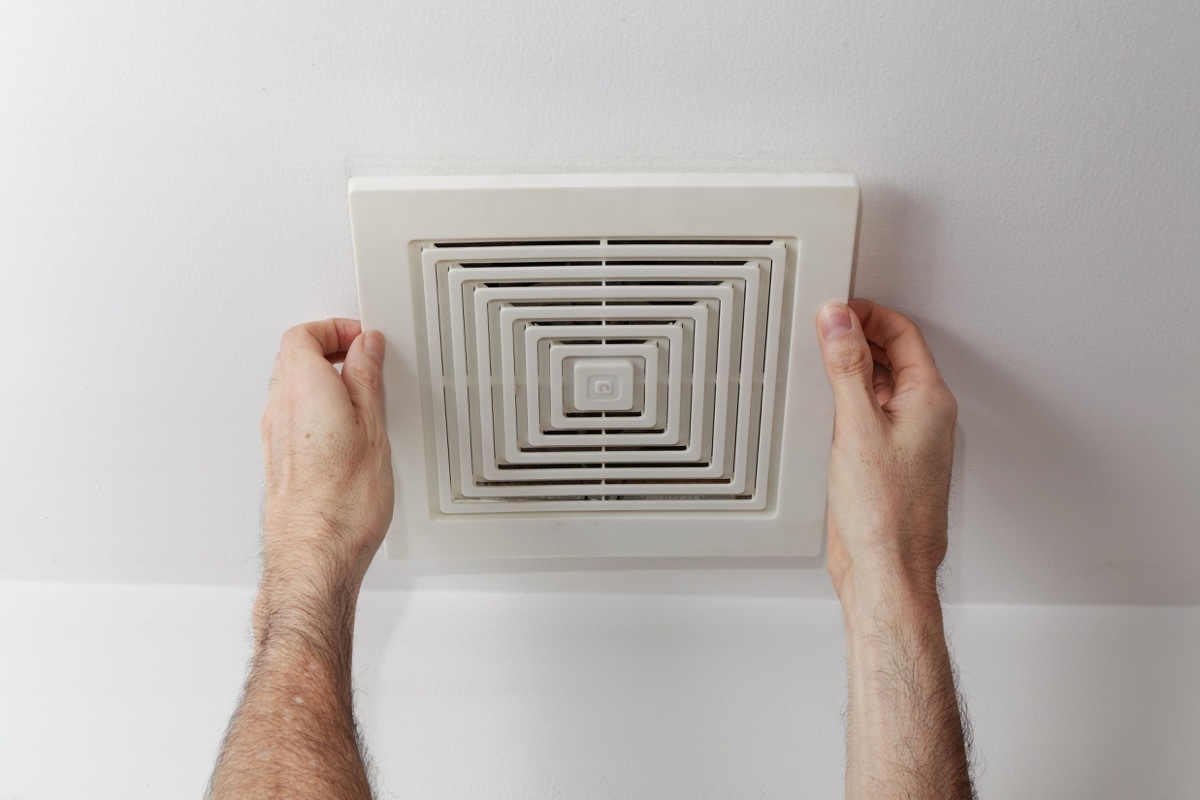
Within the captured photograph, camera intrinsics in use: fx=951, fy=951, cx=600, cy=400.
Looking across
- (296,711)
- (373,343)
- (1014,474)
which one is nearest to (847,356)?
(1014,474)

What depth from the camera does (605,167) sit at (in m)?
0.77

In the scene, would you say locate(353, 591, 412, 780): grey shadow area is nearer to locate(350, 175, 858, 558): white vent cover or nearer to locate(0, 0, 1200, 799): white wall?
locate(0, 0, 1200, 799): white wall

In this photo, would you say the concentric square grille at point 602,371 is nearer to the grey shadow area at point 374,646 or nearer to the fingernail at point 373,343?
the fingernail at point 373,343

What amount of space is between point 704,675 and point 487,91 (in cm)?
59

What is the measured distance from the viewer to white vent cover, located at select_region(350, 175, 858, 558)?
741mm

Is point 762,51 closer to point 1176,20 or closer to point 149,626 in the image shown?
point 1176,20

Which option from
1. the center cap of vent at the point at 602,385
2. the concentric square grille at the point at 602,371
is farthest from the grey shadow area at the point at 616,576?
the center cap of vent at the point at 602,385

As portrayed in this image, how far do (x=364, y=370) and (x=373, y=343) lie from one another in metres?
0.02

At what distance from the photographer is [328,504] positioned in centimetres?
78

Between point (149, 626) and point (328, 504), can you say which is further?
point (149, 626)

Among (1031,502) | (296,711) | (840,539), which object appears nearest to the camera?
(296,711)

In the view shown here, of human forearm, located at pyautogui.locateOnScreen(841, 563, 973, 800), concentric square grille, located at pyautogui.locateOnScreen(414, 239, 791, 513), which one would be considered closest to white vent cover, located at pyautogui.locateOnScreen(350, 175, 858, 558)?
→ concentric square grille, located at pyautogui.locateOnScreen(414, 239, 791, 513)

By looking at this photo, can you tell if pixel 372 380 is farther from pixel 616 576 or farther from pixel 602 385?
pixel 616 576

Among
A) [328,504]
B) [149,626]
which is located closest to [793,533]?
[328,504]
